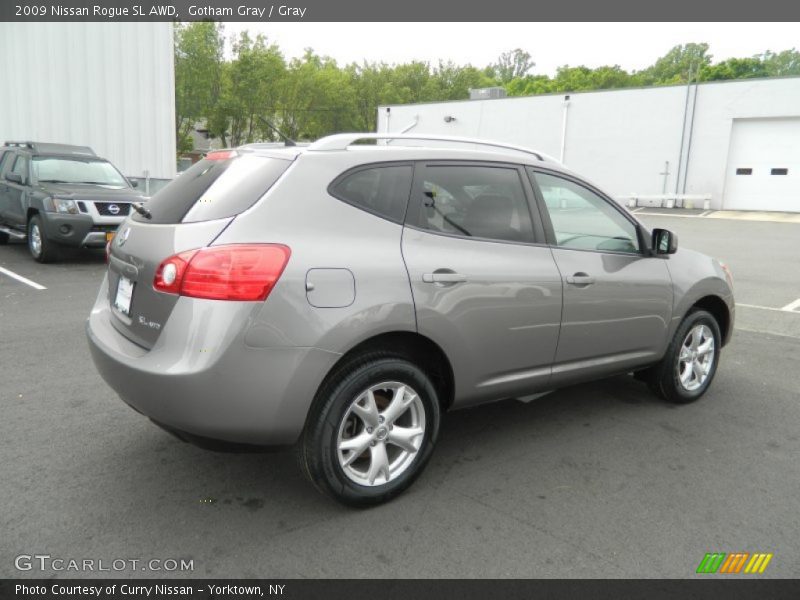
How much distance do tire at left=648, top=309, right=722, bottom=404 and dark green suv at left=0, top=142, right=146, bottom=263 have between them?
314 inches

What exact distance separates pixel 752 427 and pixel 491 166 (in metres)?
2.52

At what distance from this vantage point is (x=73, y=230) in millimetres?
9531

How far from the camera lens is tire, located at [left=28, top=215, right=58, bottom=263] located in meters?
9.75

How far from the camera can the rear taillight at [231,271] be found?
2.68 meters

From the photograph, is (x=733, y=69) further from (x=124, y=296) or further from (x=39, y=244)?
(x=124, y=296)

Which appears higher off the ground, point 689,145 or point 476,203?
point 689,145

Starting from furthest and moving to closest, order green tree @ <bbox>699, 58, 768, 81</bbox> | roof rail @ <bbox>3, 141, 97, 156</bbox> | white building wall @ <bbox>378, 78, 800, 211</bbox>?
1. green tree @ <bbox>699, 58, 768, 81</bbox>
2. white building wall @ <bbox>378, 78, 800, 211</bbox>
3. roof rail @ <bbox>3, 141, 97, 156</bbox>

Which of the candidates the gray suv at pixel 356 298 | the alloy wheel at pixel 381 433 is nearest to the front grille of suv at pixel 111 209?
the gray suv at pixel 356 298

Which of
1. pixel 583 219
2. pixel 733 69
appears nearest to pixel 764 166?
pixel 583 219

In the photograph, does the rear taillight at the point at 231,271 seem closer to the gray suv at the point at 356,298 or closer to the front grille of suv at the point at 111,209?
the gray suv at the point at 356,298

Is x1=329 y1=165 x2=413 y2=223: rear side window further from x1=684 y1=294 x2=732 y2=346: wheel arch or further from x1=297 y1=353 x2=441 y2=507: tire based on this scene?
x1=684 y1=294 x2=732 y2=346: wheel arch

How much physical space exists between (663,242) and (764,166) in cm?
2632

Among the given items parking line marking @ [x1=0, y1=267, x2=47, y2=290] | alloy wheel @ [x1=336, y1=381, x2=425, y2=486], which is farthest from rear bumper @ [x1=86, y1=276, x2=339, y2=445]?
parking line marking @ [x1=0, y1=267, x2=47, y2=290]
